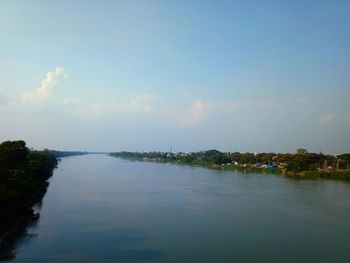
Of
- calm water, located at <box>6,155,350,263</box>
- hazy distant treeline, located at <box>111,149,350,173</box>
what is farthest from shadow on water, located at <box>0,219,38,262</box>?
hazy distant treeline, located at <box>111,149,350,173</box>

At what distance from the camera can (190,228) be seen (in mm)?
11047

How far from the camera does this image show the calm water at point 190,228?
8.51m

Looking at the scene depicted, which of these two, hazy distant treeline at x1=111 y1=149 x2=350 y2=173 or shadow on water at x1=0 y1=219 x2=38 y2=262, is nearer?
shadow on water at x1=0 y1=219 x2=38 y2=262

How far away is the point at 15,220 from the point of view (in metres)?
10.7

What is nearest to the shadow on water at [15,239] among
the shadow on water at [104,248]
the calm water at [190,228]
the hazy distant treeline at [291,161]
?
the calm water at [190,228]

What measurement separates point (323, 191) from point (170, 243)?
13.0m

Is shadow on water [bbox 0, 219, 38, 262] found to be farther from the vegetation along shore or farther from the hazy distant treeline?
the hazy distant treeline

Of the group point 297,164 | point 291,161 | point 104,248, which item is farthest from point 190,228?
point 291,161

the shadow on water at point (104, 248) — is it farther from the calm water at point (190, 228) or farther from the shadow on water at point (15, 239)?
the shadow on water at point (15, 239)

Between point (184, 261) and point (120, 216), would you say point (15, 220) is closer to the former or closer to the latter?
point (120, 216)

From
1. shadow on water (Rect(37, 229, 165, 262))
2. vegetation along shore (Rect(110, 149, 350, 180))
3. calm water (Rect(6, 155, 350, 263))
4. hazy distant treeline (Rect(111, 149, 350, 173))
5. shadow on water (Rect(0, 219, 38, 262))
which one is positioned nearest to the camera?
shadow on water (Rect(0, 219, 38, 262))

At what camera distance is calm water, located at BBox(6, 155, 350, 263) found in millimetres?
8508

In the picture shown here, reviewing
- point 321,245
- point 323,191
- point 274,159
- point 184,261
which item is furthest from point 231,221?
point 274,159

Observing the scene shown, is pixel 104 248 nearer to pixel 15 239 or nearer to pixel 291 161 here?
pixel 15 239
